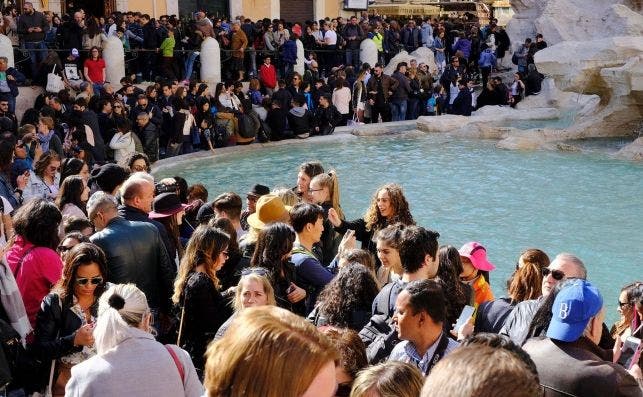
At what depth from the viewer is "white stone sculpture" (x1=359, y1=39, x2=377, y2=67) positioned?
853 inches

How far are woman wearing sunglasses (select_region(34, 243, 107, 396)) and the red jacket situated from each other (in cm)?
1431

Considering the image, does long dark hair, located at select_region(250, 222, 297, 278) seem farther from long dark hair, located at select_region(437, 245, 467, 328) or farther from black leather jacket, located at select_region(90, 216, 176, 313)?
long dark hair, located at select_region(437, 245, 467, 328)

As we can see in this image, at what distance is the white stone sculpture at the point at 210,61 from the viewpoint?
60.2 ft

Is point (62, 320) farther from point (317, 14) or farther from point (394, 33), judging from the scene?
point (317, 14)

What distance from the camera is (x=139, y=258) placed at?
543 centimetres

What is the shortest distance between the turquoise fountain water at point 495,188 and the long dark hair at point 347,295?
11.8 ft

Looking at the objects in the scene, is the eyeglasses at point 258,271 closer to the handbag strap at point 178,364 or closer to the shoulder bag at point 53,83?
the handbag strap at point 178,364

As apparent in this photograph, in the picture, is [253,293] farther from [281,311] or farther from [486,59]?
[486,59]

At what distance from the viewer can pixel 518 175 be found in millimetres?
14102

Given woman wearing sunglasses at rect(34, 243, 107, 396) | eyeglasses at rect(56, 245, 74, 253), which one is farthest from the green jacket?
woman wearing sunglasses at rect(34, 243, 107, 396)

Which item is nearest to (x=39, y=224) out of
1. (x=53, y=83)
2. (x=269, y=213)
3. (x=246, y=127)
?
(x=269, y=213)

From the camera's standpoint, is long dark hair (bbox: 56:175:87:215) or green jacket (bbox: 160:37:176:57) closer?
long dark hair (bbox: 56:175:87:215)

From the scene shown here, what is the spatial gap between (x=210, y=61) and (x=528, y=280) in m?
13.9

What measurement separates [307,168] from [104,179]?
5.67 ft
